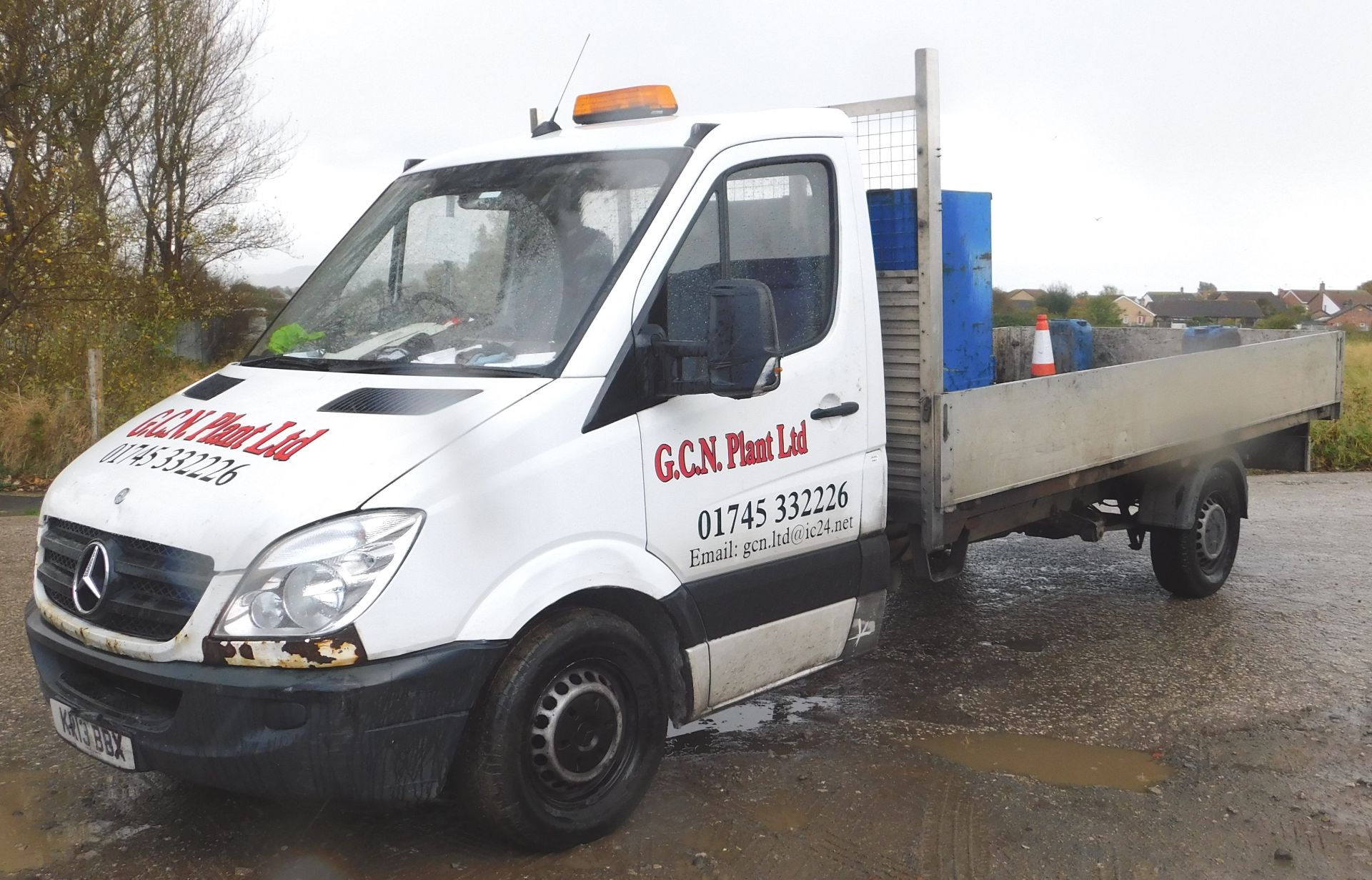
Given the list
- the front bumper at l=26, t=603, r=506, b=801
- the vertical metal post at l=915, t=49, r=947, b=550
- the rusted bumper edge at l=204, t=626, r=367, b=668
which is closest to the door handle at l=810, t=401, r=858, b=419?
the vertical metal post at l=915, t=49, r=947, b=550

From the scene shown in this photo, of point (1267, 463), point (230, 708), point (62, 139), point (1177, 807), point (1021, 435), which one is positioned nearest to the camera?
point (230, 708)

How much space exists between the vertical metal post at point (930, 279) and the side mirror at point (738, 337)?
4.22 ft

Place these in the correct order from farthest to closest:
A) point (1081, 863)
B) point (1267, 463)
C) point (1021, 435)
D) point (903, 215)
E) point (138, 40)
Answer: point (138, 40)
point (1267, 463)
point (1021, 435)
point (903, 215)
point (1081, 863)

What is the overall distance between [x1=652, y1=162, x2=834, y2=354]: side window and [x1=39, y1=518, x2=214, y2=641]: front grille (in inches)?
61.5

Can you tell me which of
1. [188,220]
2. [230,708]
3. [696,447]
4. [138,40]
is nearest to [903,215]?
[696,447]

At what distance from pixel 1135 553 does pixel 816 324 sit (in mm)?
4806

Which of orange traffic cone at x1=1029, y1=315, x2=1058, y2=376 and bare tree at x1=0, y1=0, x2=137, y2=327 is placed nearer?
orange traffic cone at x1=1029, y1=315, x2=1058, y2=376

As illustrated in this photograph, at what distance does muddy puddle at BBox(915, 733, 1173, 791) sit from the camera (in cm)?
446

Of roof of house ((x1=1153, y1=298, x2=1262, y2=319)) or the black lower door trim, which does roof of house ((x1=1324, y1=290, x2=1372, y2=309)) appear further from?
the black lower door trim

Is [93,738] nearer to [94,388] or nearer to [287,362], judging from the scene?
[287,362]

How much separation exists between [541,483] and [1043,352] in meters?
4.06

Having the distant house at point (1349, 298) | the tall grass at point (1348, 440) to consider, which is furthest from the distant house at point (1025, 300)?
the distant house at point (1349, 298)

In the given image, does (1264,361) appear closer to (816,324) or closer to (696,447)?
(816,324)

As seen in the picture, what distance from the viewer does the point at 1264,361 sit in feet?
22.6
